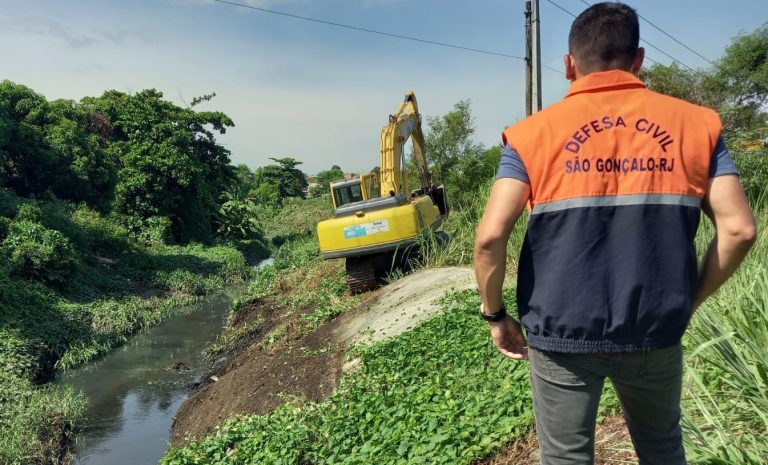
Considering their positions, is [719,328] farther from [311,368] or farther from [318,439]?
[311,368]

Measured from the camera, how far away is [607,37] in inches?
83.9

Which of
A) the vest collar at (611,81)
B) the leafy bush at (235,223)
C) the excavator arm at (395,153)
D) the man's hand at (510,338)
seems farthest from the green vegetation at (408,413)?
the leafy bush at (235,223)

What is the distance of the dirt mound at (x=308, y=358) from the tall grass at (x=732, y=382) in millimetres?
4665

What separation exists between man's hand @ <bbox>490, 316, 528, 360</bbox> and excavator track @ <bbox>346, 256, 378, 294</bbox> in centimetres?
972

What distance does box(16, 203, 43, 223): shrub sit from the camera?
1700 cm

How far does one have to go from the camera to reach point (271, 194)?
54.8 m

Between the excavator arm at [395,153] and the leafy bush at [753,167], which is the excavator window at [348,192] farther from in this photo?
the leafy bush at [753,167]

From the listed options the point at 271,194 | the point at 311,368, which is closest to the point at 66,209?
the point at 311,368

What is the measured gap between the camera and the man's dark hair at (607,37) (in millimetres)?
2129

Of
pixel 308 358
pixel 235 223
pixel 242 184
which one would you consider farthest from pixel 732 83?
pixel 242 184

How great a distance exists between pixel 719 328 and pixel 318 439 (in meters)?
3.74

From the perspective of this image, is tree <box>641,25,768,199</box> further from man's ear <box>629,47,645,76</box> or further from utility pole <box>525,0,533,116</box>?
man's ear <box>629,47,645,76</box>

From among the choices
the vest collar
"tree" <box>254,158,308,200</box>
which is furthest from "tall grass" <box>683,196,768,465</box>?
"tree" <box>254,158,308,200</box>

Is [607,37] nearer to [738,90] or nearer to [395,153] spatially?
[395,153]
